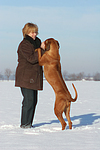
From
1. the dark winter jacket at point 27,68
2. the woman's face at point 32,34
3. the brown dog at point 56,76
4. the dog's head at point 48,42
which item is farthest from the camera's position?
the woman's face at point 32,34

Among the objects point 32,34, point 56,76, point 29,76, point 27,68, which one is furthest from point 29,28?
point 56,76

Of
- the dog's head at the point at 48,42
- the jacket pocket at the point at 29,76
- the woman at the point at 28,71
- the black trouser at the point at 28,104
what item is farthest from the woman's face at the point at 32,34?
the black trouser at the point at 28,104

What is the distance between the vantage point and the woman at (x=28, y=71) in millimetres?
4633

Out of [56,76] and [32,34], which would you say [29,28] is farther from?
[56,76]

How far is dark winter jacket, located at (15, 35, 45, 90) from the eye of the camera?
4629 mm

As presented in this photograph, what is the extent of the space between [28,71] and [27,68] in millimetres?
63

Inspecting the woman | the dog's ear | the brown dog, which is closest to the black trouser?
the woman

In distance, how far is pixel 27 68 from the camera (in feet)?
15.4

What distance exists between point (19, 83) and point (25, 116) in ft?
2.23

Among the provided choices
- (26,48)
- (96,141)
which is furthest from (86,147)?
(26,48)

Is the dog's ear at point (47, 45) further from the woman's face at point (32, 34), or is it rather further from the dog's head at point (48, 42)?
the woman's face at point (32, 34)

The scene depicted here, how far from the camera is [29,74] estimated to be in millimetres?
4664

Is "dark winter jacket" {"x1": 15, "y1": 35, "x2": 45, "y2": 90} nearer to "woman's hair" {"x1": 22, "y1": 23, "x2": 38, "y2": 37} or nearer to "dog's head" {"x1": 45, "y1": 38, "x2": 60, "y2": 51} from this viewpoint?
"woman's hair" {"x1": 22, "y1": 23, "x2": 38, "y2": 37}

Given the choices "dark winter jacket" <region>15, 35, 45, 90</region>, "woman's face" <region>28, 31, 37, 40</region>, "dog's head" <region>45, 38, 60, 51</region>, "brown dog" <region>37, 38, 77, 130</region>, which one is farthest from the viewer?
"woman's face" <region>28, 31, 37, 40</region>
